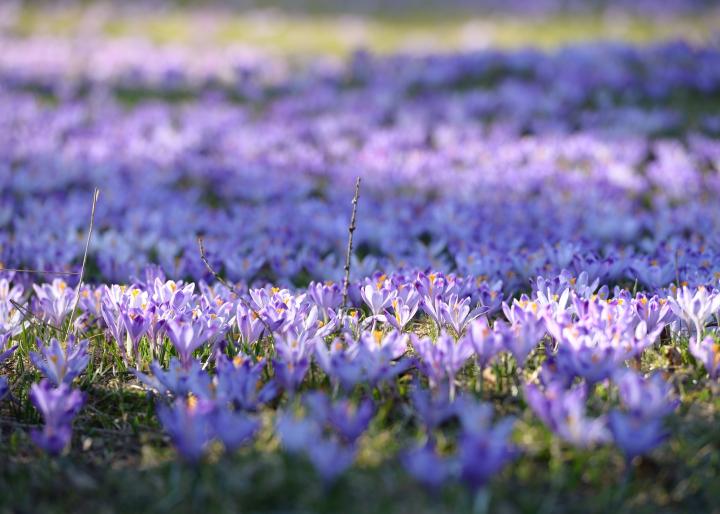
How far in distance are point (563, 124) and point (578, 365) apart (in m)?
5.99

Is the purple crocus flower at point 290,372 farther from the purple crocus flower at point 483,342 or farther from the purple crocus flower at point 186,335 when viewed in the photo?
the purple crocus flower at point 483,342

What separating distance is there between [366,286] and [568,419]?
1.32 metres

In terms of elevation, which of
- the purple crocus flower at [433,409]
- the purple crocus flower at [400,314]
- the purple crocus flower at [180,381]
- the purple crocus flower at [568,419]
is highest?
the purple crocus flower at [400,314]

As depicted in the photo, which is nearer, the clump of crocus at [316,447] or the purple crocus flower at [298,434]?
the clump of crocus at [316,447]

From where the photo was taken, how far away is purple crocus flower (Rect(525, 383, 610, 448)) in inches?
91.9

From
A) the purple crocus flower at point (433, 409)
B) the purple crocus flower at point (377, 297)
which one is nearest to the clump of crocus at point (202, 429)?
the purple crocus flower at point (433, 409)

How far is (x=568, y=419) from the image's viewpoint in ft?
7.82

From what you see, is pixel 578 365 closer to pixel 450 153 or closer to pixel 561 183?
pixel 561 183

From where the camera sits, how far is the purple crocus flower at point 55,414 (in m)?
2.49

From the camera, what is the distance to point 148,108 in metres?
9.03

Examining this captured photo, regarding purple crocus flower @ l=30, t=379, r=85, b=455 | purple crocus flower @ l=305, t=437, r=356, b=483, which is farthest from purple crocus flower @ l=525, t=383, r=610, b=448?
purple crocus flower @ l=30, t=379, r=85, b=455

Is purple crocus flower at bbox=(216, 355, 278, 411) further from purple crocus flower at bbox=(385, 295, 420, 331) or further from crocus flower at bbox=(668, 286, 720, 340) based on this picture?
crocus flower at bbox=(668, 286, 720, 340)

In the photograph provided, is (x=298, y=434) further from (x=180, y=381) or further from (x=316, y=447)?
(x=180, y=381)

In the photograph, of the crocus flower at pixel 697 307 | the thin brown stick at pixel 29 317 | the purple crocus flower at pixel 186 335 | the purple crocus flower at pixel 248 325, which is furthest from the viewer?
the thin brown stick at pixel 29 317
